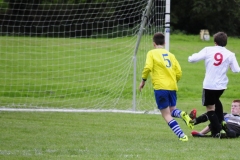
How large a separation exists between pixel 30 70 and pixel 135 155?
1544 cm

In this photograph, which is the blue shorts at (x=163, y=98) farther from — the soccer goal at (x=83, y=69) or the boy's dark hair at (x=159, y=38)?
the soccer goal at (x=83, y=69)

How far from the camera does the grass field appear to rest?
7992mm

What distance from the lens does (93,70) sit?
901 inches

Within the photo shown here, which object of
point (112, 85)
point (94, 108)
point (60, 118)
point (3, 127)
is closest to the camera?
point (3, 127)

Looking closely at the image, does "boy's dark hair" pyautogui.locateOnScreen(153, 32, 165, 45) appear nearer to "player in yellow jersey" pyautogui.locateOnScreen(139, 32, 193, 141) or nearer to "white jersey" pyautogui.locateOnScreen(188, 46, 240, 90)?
"player in yellow jersey" pyautogui.locateOnScreen(139, 32, 193, 141)

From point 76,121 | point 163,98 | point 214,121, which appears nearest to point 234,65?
point 214,121

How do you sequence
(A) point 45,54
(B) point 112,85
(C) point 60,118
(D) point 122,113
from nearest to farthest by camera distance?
(C) point 60,118 < (D) point 122,113 < (B) point 112,85 < (A) point 45,54

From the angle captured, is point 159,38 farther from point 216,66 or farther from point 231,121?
point 231,121

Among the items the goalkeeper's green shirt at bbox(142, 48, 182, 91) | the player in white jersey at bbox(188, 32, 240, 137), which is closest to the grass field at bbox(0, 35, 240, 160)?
Answer: the player in white jersey at bbox(188, 32, 240, 137)

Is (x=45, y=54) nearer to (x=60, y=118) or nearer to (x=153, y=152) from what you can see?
(x=60, y=118)

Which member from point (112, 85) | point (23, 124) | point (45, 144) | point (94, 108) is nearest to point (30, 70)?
point (112, 85)

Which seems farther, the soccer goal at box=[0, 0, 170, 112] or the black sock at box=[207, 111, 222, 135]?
the soccer goal at box=[0, 0, 170, 112]

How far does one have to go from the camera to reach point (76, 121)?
1242 centimetres

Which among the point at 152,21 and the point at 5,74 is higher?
the point at 152,21
